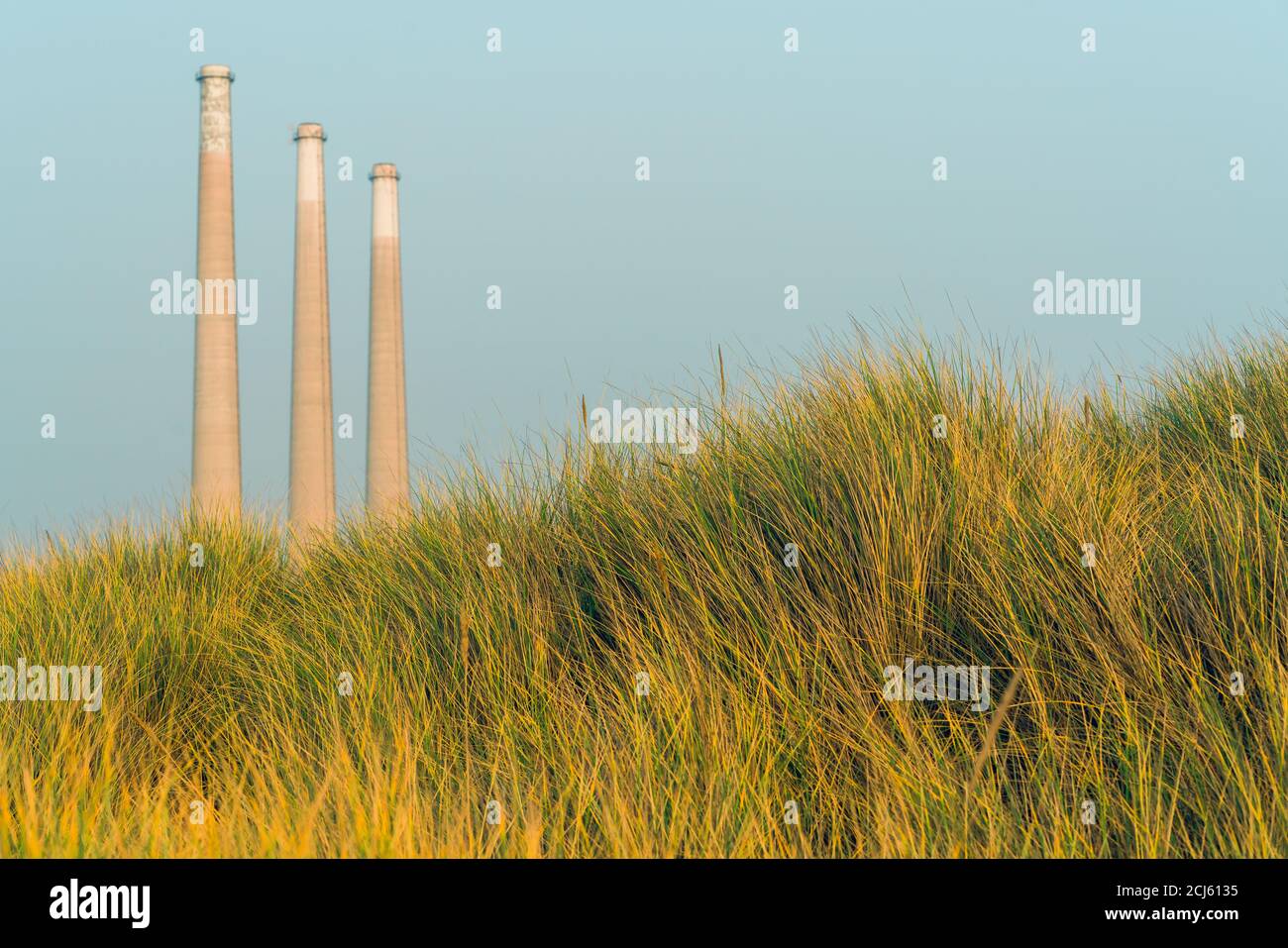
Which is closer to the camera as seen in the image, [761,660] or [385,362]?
[761,660]

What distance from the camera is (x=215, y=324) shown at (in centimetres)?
2467

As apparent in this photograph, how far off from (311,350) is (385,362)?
2237 mm

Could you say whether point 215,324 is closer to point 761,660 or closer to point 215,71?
point 215,71

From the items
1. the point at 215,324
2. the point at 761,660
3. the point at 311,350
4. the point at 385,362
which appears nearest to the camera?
the point at 761,660

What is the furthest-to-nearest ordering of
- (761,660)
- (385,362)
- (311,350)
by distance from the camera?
(385,362) < (311,350) < (761,660)

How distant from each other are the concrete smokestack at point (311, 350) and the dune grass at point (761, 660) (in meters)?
21.4

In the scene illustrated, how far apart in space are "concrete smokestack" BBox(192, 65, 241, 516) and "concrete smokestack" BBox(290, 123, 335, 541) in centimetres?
252

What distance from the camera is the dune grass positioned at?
11.2 ft

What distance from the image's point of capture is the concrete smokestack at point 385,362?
96.3 ft

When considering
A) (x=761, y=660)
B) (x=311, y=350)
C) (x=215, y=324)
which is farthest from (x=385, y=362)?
(x=761, y=660)

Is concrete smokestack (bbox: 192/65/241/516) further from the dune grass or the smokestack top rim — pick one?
the dune grass
